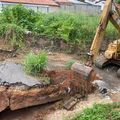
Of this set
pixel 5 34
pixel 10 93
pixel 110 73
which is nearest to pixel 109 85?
pixel 110 73

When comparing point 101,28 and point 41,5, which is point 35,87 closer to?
point 101,28

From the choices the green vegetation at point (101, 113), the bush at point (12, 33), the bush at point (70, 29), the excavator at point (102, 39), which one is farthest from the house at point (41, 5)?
the green vegetation at point (101, 113)

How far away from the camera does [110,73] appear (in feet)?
33.5

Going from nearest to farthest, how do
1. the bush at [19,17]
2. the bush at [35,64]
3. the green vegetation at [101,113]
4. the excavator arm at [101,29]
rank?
1. the green vegetation at [101,113]
2. the bush at [35,64]
3. the excavator arm at [101,29]
4. the bush at [19,17]

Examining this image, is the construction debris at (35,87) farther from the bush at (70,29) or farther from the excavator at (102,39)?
the bush at (70,29)

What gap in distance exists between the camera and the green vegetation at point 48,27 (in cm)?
1133

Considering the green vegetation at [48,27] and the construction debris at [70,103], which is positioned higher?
the green vegetation at [48,27]

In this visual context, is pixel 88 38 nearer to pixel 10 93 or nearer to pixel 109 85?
pixel 109 85

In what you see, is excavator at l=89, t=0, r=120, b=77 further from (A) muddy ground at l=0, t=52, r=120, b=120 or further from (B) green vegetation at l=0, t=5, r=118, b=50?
(B) green vegetation at l=0, t=5, r=118, b=50

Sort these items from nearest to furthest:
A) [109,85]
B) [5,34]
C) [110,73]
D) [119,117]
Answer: [119,117], [109,85], [110,73], [5,34]

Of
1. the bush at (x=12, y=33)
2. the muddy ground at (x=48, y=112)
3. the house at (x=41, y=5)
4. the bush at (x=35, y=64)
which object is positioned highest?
the house at (x=41, y=5)

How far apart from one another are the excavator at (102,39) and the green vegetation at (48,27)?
49.8 inches

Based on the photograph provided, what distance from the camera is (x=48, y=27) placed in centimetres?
1190

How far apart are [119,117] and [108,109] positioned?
48 cm
